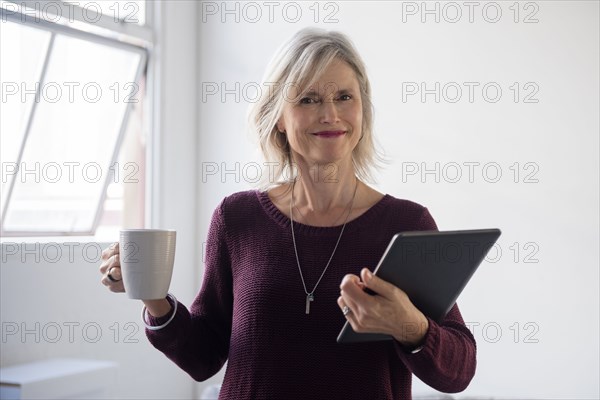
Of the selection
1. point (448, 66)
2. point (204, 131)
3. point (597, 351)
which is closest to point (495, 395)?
point (597, 351)

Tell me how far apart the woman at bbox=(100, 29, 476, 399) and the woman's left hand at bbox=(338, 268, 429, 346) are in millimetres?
55

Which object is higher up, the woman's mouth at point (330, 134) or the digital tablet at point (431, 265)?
the woman's mouth at point (330, 134)

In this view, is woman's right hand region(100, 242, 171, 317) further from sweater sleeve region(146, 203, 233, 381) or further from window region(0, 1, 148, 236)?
window region(0, 1, 148, 236)

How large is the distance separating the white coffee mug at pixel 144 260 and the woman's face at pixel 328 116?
0.31 meters

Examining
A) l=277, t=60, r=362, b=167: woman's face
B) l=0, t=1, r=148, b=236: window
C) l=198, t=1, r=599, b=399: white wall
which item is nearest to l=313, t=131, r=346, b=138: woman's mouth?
l=277, t=60, r=362, b=167: woman's face

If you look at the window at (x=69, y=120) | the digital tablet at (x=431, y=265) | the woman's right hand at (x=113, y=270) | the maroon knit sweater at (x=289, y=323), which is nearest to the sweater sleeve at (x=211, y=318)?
the maroon knit sweater at (x=289, y=323)

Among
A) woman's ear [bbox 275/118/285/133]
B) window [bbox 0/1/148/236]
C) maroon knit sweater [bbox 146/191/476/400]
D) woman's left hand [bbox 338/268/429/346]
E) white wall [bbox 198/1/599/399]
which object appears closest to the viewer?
woman's left hand [bbox 338/268/429/346]

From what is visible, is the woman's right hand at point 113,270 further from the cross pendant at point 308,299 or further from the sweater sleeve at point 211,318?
the cross pendant at point 308,299

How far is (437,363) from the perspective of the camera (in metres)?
1.23

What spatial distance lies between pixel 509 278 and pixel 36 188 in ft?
7.56

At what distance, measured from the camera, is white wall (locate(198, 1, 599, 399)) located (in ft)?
10.6

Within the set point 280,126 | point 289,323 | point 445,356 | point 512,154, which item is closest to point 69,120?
point 512,154

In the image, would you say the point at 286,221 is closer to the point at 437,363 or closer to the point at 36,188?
the point at 437,363

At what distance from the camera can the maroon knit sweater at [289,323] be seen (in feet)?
4.44
